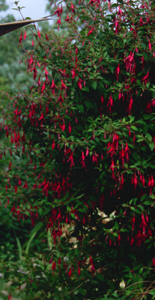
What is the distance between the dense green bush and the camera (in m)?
3.14

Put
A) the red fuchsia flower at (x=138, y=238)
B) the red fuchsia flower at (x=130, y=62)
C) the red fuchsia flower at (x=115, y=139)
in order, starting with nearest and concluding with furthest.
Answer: the red fuchsia flower at (x=115, y=139), the red fuchsia flower at (x=130, y=62), the red fuchsia flower at (x=138, y=238)

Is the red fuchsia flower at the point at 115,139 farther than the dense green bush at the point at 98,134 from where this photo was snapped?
No

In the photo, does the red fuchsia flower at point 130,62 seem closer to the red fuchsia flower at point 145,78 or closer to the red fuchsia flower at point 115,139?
the red fuchsia flower at point 145,78

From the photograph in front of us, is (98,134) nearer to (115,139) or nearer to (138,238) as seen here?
(115,139)

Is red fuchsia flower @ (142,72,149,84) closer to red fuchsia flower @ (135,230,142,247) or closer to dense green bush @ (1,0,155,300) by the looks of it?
dense green bush @ (1,0,155,300)

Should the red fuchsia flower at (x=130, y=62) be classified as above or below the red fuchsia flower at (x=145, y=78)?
above

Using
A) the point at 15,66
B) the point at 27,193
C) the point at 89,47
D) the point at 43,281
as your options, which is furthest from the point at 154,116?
the point at 15,66

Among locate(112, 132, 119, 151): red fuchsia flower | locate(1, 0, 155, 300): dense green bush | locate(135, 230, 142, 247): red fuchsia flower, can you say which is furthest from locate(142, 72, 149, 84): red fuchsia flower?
locate(135, 230, 142, 247): red fuchsia flower

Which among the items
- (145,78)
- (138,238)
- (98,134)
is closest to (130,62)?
(145,78)

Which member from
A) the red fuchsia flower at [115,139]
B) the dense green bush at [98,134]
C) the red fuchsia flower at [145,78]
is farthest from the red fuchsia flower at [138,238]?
the red fuchsia flower at [145,78]

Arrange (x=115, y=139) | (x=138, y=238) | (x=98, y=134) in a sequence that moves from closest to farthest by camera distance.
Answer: (x=115, y=139), (x=98, y=134), (x=138, y=238)

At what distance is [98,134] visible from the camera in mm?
3096

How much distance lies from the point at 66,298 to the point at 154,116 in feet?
5.58

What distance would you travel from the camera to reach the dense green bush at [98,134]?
3.14m
